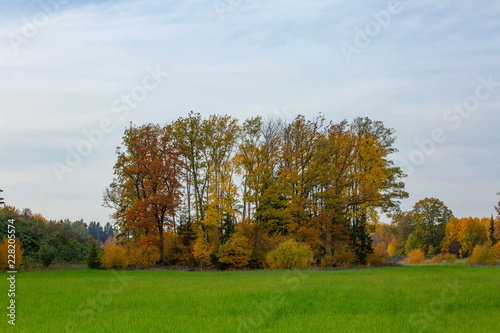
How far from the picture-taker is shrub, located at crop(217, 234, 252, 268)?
38719 mm

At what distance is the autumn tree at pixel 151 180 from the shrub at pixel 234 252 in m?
6.54

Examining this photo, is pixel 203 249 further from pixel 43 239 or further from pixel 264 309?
pixel 264 309

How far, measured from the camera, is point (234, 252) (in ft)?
128

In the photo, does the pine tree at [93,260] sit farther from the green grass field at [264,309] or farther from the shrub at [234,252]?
the green grass field at [264,309]

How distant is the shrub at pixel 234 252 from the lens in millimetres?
38719

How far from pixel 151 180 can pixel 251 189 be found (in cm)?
969

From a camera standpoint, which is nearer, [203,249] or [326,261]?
[203,249]

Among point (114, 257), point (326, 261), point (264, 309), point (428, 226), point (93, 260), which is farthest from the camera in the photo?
point (428, 226)

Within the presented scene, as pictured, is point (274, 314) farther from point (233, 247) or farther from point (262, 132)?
point (262, 132)

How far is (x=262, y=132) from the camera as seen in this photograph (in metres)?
46.8

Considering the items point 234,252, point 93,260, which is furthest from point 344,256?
point 93,260

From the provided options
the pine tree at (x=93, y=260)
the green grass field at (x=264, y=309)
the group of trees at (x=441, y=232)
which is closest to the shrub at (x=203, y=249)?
the pine tree at (x=93, y=260)

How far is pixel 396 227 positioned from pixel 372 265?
37832mm

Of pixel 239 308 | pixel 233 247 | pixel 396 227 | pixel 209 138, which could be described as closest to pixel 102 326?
pixel 239 308
